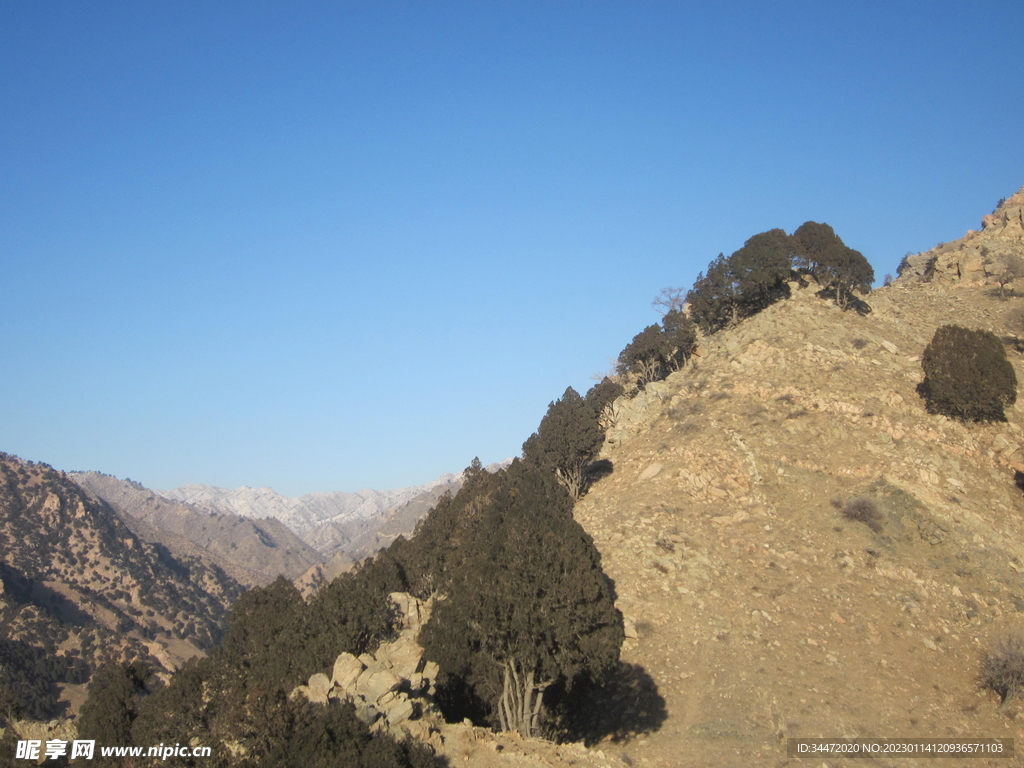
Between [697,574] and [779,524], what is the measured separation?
6.14 metres

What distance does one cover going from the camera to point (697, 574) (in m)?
30.9

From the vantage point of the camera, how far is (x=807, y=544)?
1289 inches

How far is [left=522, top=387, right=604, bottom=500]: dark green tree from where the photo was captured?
42781mm

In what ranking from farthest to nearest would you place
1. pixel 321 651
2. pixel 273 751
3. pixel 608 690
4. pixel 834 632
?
1. pixel 834 632
2. pixel 608 690
3. pixel 321 651
4. pixel 273 751

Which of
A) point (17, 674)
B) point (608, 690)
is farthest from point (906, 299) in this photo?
point (17, 674)

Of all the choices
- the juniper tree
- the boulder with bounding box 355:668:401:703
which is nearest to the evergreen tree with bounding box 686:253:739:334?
the juniper tree

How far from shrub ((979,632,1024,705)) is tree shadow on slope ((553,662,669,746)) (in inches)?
462

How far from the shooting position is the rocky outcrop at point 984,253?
58625mm

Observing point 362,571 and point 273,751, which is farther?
point 362,571

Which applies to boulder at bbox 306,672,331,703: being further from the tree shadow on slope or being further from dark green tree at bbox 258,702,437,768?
the tree shadow on slope

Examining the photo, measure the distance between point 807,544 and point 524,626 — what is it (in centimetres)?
1836

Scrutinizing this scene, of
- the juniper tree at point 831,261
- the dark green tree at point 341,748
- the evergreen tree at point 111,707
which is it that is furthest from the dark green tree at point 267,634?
the juniper tree at point 831,261

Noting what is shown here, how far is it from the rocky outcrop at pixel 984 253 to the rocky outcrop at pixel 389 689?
58448 millimetres

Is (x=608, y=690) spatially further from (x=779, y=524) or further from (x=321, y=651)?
(x=779, y=524)
